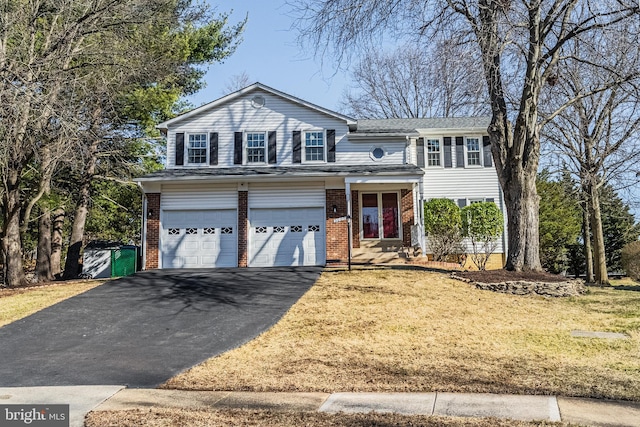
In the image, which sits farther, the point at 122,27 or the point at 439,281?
the point at 122,27

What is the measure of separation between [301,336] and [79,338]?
4.11 meters

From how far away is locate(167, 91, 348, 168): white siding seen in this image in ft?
65.3

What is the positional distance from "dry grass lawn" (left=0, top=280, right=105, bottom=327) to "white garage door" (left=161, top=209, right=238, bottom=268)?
3635mm

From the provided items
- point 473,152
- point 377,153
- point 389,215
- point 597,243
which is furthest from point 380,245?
point 597,243

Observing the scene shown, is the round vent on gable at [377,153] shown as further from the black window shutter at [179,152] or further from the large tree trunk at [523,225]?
the black window shutter at [179,152]

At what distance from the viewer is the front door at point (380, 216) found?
19766mm

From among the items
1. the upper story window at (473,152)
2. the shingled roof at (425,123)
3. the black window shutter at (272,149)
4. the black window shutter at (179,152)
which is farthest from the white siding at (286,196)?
the upper story window at (473,152)

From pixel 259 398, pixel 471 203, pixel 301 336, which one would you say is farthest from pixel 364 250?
pixel 259 398

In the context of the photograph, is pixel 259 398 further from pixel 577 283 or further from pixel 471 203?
pixel 471 203

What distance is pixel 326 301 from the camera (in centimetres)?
1162

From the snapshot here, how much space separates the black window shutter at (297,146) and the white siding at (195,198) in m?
2.73

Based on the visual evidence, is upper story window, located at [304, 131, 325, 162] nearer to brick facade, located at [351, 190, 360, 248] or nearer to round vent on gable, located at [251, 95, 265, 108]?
brick facade, located at [351, 190, 360, 248]

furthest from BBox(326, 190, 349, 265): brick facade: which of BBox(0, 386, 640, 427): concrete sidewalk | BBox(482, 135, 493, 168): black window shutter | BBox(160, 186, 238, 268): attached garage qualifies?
BBox(0, 386, 640, 427): concrete sidewalk

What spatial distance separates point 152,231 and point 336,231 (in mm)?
6721
